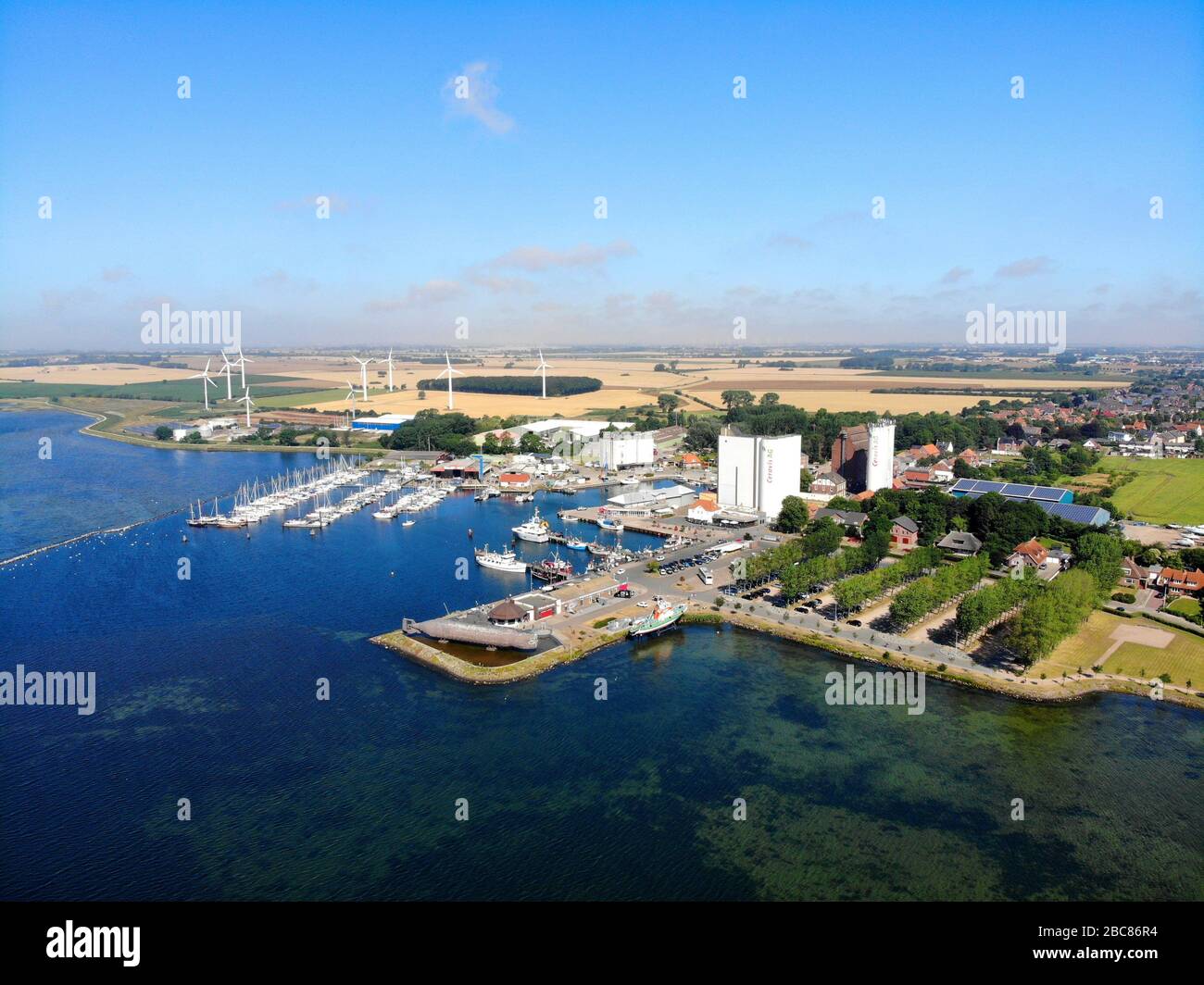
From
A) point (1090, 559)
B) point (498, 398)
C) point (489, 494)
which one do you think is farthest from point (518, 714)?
point (498, 398)

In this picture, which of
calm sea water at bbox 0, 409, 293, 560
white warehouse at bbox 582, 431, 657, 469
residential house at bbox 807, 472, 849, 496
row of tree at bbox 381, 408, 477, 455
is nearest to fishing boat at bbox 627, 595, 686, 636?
residential house at bbox 807, 472, 849, 496

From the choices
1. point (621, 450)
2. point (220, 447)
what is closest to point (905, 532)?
point (621, 450)

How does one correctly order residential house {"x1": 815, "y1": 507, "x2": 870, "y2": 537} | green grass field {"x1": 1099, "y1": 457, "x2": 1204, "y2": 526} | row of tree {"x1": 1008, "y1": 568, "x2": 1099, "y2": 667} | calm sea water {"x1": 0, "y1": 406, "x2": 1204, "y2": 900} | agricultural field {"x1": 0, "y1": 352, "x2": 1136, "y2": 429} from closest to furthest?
calm sea water {"x1": 0, "y1": 406, "x2": 1204, "y2": 900} < row of tree {"x1": 1008, "y1": 568, "x2": 1099, "y2": 667} < residential house {"x1": 815, "y1": 507, "x2": 870, "y2": 537} < green grass field {"x1": 1099, "y1": 457, "x2": 1204, "y2": 526} < agricultural field {"x1": 0, "y1": 352, "x2": 1136, "y2": 429}

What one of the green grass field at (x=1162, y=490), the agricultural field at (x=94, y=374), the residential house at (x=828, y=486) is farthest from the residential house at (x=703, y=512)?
the agricultural field at (x=94, y=374)

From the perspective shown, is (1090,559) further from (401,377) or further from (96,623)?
(401,377)

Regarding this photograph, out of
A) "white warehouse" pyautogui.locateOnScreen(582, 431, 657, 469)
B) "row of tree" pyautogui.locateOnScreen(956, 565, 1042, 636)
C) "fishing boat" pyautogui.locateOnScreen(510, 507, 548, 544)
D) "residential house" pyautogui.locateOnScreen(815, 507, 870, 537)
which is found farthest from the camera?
"white warehouse" pyautogui.locateOnScreen(582, 431, 657, 469)

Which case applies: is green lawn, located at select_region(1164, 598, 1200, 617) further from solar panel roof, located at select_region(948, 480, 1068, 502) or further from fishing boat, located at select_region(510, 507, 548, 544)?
fishing boat, located at select_region(510, 507, 548, 544)

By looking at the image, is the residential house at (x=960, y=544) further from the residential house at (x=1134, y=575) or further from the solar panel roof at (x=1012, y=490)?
the solar panel roof at (x=1012, y=490)
